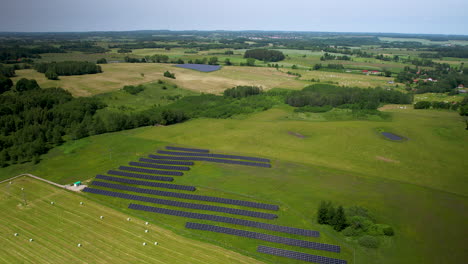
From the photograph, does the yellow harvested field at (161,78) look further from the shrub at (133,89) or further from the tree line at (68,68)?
the shrub at (133,89)

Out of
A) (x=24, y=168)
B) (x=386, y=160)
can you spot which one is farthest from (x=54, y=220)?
(x=386, y=160)

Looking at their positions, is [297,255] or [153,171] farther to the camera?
[153,171]

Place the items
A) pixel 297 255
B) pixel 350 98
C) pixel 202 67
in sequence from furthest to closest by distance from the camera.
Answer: pixel 202 67 → pixel 350 98 → pixel 297 255

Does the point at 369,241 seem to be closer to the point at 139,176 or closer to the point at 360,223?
the point at 360,223

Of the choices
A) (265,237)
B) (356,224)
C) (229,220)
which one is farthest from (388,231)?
(229,220)

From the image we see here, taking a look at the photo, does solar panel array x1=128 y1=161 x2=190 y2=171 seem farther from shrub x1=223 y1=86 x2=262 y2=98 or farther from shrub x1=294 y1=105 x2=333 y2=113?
shrub x1=223 y1=86 x2=262 y2=98

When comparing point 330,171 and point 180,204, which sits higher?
point 330,171
